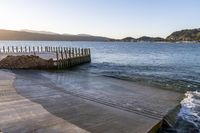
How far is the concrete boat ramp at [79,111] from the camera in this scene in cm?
824

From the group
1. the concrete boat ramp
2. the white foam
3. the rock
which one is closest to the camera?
the concrete boat ramp

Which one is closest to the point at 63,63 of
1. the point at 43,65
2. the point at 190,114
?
the point at 43,65

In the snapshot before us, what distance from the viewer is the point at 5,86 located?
14734 millimetres

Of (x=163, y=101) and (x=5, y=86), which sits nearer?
(x=163, y=101)

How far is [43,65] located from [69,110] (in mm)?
18151

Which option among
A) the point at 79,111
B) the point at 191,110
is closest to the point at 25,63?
the point at 79,111

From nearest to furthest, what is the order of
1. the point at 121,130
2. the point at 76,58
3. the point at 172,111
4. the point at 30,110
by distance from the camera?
the point at 121,130
the point at 30,110
the point at 172,111
the point at 76,58

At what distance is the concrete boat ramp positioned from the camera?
27.0ft

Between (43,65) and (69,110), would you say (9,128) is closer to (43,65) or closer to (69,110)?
(69,110)

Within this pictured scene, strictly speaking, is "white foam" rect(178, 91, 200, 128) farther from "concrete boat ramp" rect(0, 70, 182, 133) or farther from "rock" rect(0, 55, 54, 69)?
"rock" rect(0, 55, 54, 69)

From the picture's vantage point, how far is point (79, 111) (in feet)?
33.7

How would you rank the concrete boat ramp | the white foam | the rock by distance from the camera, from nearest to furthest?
the concrete boat ramp, the white foam, the rock

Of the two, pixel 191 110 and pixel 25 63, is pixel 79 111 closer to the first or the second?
pixel 191 110

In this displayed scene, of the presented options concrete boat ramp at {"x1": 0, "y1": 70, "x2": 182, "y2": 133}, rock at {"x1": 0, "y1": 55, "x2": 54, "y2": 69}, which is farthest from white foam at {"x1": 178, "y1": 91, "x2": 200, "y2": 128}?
Answer: rock at {"x1": 0, "y1": 55, "x2": 54, "y2": 69}
